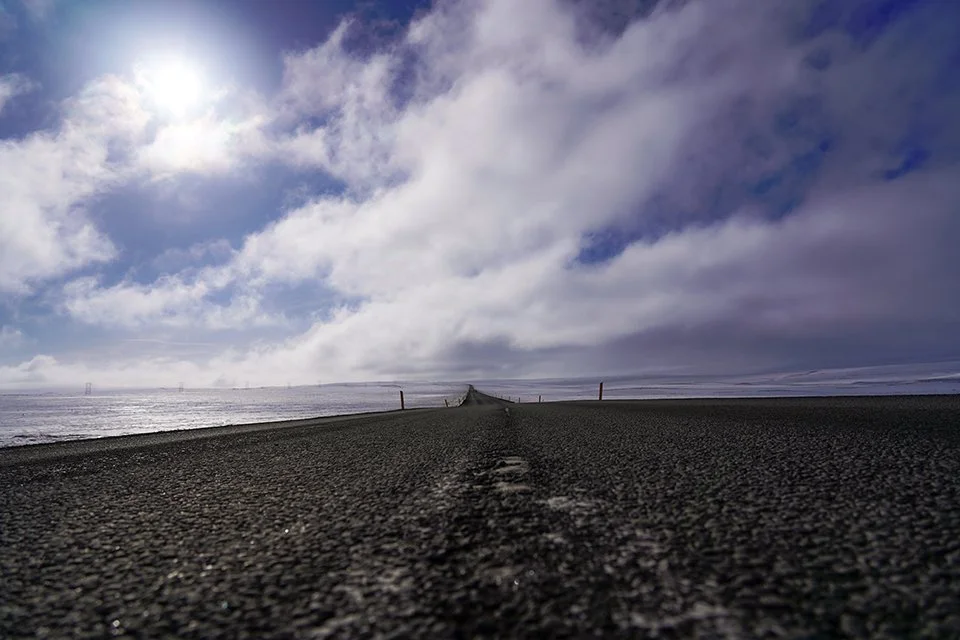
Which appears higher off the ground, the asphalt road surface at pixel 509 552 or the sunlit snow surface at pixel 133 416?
the asphalt road surface at pixel 509 552

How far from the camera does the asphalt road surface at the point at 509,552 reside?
139 centimetres

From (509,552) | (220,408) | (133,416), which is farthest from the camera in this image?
(220,408)

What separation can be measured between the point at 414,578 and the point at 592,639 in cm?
77

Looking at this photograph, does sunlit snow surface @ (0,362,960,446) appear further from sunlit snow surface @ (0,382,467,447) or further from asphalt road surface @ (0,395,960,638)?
asphalt road surface @ (0,395,960,638)

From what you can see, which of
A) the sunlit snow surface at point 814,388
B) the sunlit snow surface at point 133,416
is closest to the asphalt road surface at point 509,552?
the sunlit snow surface at point 133,416

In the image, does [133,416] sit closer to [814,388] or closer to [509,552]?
[509,552]

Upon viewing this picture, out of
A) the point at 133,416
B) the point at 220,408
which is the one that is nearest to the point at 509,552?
the point at 133,416

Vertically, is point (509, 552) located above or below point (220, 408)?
above

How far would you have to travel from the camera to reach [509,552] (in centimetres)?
195

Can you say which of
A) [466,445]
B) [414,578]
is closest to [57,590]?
[414,578]

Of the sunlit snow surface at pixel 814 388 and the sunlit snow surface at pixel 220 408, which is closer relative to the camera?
the sunlit snow surface at pixel 220 408

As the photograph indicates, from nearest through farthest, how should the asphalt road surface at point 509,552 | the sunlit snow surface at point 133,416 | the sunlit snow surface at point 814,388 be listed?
1. the asphalt road surface at point 509,552
2. the sunlit snow surface at point 133,416
3. the sunlit snow surface at point 814,388

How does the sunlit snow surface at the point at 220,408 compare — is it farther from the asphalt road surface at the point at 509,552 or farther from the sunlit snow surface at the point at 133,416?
the asphalt road surface at the point at 509,552

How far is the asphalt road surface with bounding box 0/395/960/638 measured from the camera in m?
1.39
